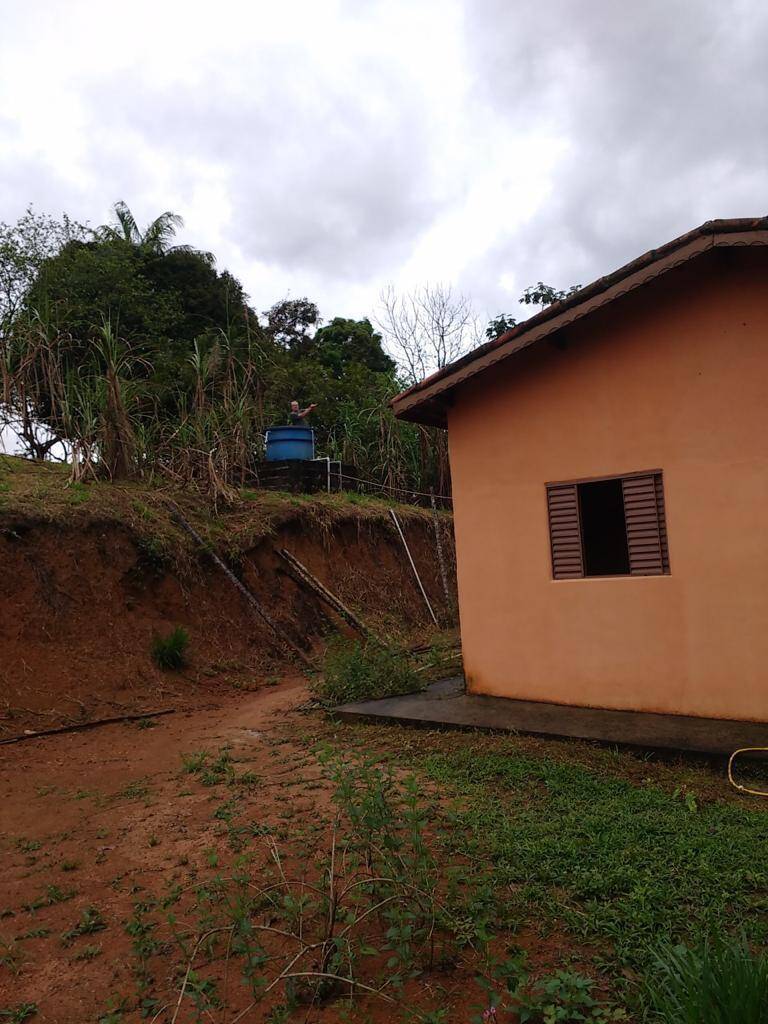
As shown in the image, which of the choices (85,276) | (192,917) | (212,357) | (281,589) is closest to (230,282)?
(85,276)

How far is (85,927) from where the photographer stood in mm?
3176

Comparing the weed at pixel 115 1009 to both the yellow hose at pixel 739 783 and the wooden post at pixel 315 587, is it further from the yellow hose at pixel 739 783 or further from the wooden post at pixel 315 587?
the wooden post at pixel 315 587

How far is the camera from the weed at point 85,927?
3.12 m

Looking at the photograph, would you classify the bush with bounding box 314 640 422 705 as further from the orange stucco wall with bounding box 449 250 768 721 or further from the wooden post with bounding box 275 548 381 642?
the wooden post with bounding box 275 548 381 642

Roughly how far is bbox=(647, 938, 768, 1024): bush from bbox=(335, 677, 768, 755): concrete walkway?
2906 millimetres

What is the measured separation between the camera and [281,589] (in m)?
11.1

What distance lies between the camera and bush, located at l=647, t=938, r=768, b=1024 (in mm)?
1889

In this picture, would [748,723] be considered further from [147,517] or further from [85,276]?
[85,276]

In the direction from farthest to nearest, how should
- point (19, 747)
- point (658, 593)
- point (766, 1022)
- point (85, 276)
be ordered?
point (85, 276)
point (19, 747)
point (658, 593)
point (766, 1022)

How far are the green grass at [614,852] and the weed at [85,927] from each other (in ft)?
5.74

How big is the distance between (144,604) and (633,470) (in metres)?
6.34

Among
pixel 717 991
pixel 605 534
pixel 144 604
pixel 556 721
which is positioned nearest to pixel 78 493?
pixel 144 604

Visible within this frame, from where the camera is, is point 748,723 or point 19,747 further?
point 19,747

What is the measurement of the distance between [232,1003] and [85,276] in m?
16.1
